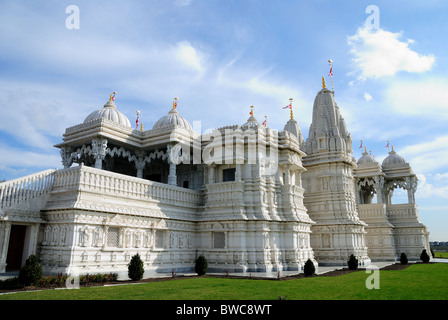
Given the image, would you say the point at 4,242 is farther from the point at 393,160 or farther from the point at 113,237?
the point at 393,160

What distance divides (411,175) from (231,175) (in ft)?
96.5

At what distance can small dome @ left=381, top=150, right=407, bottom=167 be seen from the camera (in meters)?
48.4

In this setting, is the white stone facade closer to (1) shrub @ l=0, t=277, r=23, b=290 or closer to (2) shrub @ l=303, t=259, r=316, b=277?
(1) shrub @ l=0, t=277, r=23, b=290

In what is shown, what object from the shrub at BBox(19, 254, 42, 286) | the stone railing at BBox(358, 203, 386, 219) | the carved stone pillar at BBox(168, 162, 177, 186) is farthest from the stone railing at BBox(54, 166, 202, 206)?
the stone railing at BBox(358, 203, 386, 219)

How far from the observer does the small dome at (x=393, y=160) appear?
4844 cm

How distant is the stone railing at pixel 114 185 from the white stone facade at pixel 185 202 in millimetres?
68

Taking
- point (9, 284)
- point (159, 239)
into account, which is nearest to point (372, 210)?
point (159, 239)

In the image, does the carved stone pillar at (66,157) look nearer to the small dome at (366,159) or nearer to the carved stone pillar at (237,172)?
the carved stone pillar at (237,172)

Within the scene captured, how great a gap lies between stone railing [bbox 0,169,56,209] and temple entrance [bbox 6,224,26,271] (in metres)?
1.50

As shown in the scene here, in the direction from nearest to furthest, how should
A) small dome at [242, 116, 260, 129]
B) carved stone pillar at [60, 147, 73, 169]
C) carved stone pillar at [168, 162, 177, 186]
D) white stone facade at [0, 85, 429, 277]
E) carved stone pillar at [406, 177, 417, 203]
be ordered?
white stone facade at [0, 85, 429, 277] → carved stone pillar at [168, 162, 177, 186] → carved stone pillar at [60, 147, 73, 169] → small dome at [242, 116, 260, 129] → carved stone pillar at [406, 177, 417, 203]

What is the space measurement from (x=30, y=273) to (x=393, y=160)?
153 feet

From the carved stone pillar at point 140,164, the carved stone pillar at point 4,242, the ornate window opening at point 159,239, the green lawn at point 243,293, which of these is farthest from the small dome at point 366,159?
the carved stone pillar at point 4,242
